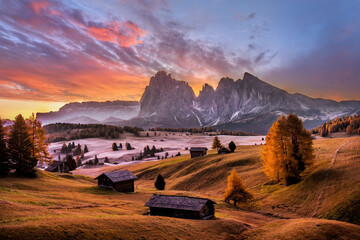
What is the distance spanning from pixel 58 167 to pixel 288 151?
89.7 metres

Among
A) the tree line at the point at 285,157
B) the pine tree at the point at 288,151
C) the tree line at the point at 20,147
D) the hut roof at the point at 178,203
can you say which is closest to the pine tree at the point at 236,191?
the tree line at the point at 285,157

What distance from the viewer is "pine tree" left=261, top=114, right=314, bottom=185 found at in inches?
1955

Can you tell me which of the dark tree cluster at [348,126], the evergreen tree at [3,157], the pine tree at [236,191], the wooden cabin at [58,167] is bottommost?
the wooden cabin at [58,167]

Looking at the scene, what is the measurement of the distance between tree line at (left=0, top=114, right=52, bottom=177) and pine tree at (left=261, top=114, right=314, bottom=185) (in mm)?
59511

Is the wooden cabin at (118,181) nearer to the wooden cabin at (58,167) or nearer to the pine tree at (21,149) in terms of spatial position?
the pine tree at (21,149)

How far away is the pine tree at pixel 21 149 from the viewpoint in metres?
51.2

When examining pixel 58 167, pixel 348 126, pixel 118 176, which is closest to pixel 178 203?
pixel 118 176

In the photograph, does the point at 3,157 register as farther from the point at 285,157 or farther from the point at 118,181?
the point at 285,157

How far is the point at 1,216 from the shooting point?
2041cm

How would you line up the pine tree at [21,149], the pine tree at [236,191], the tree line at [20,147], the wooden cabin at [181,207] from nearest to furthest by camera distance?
the wooden cabin at [181,207], the pine tree at [236,191], the tree line at [20,147], the pine tree at [21,149]

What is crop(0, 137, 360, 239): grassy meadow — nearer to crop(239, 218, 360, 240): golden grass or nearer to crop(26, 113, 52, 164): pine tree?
crop(239, 218, 360, 240): golden grass

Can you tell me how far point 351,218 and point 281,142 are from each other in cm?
2152

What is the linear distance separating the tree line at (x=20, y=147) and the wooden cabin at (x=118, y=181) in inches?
669

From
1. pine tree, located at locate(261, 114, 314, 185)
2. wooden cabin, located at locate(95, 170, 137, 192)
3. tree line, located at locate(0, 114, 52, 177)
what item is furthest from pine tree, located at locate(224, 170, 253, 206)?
tree line, located at locate(0, 114, 52, 177)
